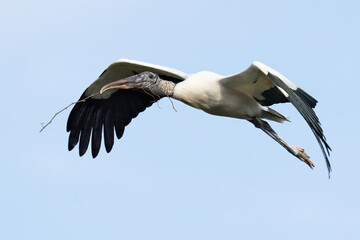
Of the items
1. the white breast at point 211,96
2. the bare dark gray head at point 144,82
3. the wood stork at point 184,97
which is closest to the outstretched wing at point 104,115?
the wood stork at point 184,97

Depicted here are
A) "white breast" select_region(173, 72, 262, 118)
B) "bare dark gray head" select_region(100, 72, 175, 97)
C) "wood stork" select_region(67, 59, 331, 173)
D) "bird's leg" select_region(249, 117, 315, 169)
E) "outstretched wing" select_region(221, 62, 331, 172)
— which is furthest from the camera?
"bird's leg" select_region(249, 117, 315, 169)

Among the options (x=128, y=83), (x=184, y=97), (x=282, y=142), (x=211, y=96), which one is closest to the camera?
(x=211, y=96)

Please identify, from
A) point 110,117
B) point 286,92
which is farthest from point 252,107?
point 110,117

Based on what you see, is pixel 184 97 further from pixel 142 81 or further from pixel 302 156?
pixel 302 156

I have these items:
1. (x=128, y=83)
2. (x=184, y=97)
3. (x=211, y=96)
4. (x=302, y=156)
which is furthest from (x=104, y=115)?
(x=302, y=156)

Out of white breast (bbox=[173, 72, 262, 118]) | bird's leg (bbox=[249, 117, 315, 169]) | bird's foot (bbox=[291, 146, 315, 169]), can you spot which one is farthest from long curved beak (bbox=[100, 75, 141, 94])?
bird's foot (bbox=[291, 146, 315, 169])

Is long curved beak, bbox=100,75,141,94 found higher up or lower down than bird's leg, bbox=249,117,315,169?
higher up

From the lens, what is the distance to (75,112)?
1230 centimetres

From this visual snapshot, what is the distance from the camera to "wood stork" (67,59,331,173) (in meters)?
9.76

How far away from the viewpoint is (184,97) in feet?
34.3

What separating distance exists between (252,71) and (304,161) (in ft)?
5.80

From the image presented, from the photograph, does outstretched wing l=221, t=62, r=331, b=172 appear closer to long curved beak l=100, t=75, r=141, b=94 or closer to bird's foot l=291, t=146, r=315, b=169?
bird's foot l=291, t=146, r=315, b=169

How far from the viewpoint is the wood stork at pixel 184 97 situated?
32.0 feet

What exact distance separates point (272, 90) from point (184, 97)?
108 cm
